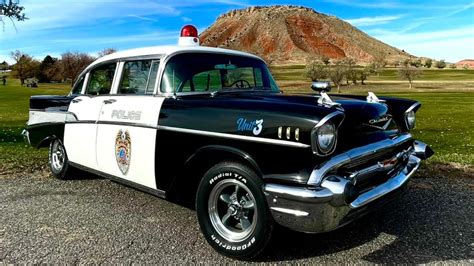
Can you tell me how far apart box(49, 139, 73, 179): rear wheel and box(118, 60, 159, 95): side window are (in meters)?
1.73

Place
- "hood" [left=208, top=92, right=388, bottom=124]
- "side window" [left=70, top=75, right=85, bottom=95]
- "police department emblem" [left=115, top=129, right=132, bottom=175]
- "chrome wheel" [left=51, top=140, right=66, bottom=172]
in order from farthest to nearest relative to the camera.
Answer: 1. "chrome wheel" [left=51, top=140, right=66, bottom=172]
2. "side window" [left=70, top=75, right=85, bottom=95]
3. "police department emblem" [left=115, top=129, right=132, bottom=175]
4. "hood" [left=208, top=92, right=388, bottom=124]

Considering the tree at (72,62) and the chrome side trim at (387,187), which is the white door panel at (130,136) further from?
the tree at (72,62)

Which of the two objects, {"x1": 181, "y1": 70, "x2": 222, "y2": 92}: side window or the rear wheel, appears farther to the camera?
the rear wheel

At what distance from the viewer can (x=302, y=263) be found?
3408mm

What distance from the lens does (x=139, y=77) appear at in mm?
4629

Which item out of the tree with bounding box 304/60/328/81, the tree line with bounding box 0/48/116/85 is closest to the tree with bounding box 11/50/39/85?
the tree line with bounding box 0/48/116/85

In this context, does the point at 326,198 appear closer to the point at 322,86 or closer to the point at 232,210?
the point at 232,210

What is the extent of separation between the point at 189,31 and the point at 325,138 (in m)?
2.65

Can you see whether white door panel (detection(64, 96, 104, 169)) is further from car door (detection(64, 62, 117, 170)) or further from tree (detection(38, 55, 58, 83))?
tree (detection(38, 55, 58, 83))

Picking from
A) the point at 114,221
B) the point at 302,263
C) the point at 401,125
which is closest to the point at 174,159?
the point at 114,221

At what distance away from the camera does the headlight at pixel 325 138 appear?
9.95 feet

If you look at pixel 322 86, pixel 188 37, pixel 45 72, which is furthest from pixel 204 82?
pixel 45 72

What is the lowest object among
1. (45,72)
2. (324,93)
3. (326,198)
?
(45,72)

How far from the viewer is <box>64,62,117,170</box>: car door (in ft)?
16.1
